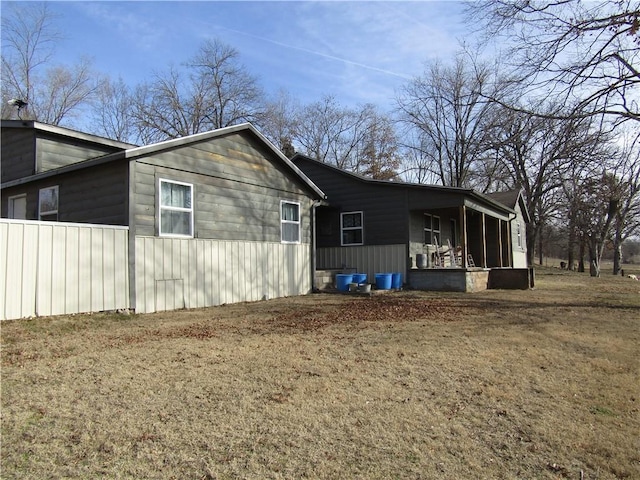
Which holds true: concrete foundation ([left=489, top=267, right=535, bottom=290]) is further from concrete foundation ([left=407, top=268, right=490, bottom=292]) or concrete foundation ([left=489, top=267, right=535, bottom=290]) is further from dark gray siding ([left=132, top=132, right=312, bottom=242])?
dark gray siding ([left=132, top=132, right=312, bottom=242])

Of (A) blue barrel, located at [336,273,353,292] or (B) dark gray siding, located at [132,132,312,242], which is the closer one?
(B) dark gray siding, located at [132,132,312,242]

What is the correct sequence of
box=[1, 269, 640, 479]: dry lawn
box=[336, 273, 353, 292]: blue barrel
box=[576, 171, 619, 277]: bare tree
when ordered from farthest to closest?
1. box=[576, 171, 619, 277]: bare tree
2. box=[336, 273, 353, 292]: blue barrel
3. box=[1, 269, 640, 479]: dry lawn

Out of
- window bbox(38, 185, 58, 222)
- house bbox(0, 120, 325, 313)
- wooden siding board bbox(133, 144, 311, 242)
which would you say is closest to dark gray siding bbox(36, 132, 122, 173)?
house bbox(0, 120, 325, 313)

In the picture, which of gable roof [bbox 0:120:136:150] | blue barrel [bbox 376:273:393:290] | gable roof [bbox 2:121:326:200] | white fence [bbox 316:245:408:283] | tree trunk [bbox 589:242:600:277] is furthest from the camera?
tree trunk [bbox 589:242:600:277]

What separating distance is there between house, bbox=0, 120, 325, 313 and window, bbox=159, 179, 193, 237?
3 cm

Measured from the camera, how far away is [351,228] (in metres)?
18.0

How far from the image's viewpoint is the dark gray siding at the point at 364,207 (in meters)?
16.9

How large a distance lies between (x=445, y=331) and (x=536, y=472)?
4.68 metres

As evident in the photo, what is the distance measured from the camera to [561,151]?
1185cm

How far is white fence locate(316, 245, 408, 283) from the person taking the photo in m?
16.8

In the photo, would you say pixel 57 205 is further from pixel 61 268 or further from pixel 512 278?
pixel 512 278

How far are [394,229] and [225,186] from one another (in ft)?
24.9

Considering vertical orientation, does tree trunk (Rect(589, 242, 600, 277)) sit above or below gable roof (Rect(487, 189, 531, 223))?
below

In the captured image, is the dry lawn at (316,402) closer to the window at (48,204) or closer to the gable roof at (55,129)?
the window at (48,204)
